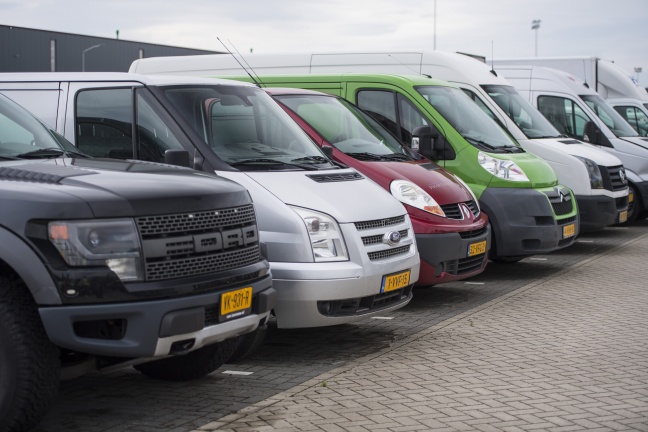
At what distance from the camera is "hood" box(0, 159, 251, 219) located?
5242mm

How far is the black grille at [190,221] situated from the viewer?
5410 mm

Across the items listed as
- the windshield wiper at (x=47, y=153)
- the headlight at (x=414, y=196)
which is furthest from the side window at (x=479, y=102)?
the windshield wiper at (x=47, y=153)

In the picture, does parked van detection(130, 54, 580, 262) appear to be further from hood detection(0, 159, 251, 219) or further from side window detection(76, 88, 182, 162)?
hood detection(0, 159, 251, 219)

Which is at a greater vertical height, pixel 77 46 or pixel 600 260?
pixel 77 46

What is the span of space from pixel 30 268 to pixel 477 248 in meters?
5.66

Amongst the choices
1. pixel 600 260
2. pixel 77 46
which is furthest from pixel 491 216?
pixel 77 46

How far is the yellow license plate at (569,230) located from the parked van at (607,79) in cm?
992

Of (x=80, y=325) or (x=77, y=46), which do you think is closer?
(x=80, y=325)

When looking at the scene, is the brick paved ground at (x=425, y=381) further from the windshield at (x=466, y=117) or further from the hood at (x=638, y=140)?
the hood at (x=638, y=140)

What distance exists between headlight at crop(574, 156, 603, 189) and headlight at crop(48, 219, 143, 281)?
10.2m

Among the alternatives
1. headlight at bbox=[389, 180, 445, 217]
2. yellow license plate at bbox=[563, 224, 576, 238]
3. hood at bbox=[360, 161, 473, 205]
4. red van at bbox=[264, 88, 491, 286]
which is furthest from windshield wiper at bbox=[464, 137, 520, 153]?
headlight at bbox=[389, 180, 445, 217]

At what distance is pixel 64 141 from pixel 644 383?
13.6ft

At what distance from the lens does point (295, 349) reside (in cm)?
809

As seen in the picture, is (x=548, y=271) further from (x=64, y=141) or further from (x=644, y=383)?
(x=64, y=141)
